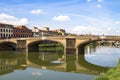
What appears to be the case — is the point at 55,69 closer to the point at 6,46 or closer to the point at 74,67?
the point at 74,67

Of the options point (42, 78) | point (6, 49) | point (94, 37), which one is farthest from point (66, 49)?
point (42, 78)

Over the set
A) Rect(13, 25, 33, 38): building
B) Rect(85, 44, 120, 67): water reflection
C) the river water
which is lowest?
the river water

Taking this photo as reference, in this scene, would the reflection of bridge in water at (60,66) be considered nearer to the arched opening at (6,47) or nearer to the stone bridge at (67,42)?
the stone bridge at (67,42)

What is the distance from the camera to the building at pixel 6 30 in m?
81.1

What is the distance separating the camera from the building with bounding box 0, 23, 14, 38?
8112cm

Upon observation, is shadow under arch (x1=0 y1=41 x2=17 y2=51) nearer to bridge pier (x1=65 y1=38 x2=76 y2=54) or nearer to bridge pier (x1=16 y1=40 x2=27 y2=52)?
bridge pier (x1=16 y1=40 x2=27 y2=52)

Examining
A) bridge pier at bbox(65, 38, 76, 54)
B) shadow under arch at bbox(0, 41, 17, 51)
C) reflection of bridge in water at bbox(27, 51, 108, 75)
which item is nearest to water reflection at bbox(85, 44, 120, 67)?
reflection of bridge in water at bbox(27, 51, 108, 75)

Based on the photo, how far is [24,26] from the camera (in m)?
97.9

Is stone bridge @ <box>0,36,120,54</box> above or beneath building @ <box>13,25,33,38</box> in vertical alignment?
beneath

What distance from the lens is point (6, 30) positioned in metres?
83.3

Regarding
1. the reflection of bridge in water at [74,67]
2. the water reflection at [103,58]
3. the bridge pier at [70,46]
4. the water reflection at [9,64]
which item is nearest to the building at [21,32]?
the water reflection at [103,58]

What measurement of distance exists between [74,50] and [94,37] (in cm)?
523

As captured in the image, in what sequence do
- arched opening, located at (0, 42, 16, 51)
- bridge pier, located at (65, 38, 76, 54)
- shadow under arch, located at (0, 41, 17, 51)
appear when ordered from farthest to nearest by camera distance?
arched opening, located at (0, 42, 16, 51) → shadow under arch, located at (0, 41, 17, 51) → bridge pier, located at (65, 38, 76, 54)

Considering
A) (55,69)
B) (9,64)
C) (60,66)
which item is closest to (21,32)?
Result: (9,64)
